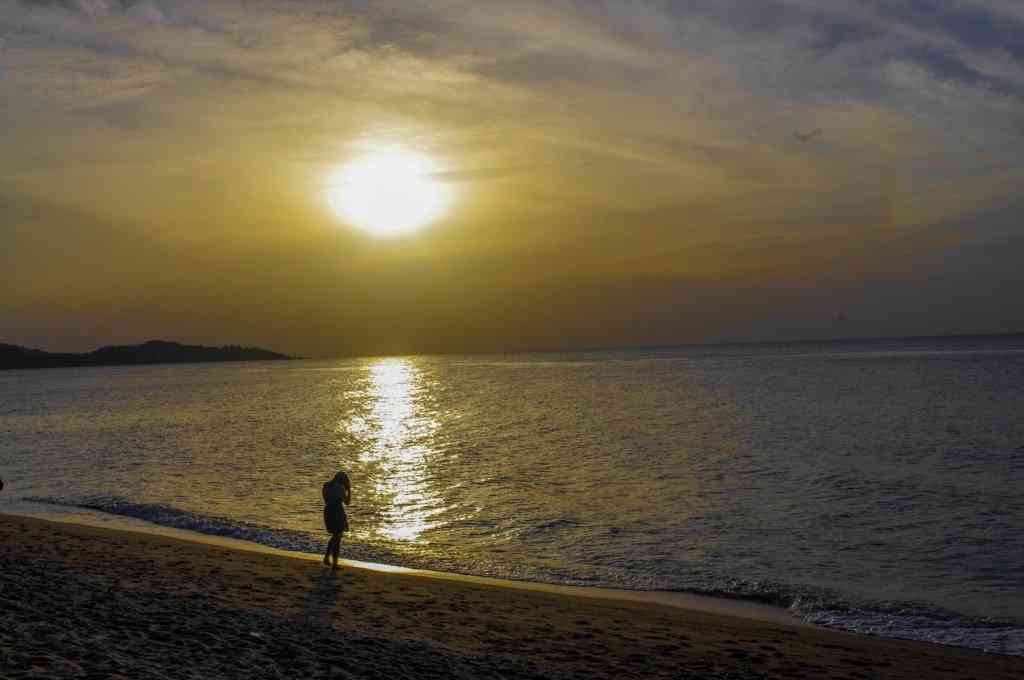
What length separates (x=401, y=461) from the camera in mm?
38969

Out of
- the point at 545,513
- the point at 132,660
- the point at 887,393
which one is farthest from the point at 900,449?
the point at 887,393

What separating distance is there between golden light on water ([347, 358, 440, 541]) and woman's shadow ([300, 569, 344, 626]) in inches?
225

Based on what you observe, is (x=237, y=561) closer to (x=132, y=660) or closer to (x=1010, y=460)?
(x=132, y=660)

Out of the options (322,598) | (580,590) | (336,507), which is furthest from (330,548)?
(580,590)

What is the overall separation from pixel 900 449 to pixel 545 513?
22.5m

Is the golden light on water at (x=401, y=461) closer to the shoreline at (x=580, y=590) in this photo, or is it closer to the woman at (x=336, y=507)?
Result: the shoreline at (x=580, y=590)

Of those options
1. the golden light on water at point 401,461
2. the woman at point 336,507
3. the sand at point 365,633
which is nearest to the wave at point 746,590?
the sand at point 365,633

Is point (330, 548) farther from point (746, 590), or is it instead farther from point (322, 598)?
point (746, 590)

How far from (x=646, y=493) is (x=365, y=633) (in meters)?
18.1

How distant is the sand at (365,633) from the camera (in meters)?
9.73

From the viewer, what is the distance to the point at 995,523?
2220 centimetres

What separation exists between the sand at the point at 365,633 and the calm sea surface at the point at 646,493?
7.49ft

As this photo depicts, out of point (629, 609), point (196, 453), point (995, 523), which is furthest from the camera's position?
point (196, 453)

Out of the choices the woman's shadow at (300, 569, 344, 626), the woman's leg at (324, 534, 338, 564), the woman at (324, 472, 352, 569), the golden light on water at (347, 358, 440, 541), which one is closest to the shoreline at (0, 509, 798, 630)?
the woman's leg at (324, 534, 338, 564)
